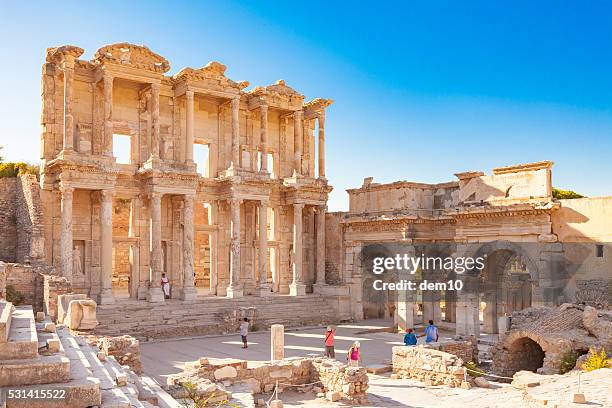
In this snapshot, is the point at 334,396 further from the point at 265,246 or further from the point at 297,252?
the point at 297,252

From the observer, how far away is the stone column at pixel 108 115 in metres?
23.4

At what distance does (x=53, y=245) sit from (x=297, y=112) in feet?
42.3

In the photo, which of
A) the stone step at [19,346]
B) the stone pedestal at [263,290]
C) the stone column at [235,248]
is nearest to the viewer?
the stone step at [19,346]

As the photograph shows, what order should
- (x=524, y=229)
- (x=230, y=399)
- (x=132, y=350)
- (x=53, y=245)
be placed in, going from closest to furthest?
(x=230, y=399)
(x=132, y=350)
(x=524, y=229)
(x=53, y=245)

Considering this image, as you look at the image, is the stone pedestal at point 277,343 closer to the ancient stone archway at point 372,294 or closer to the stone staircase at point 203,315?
the stone staircase at point 203,315

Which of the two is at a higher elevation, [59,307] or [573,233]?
[573,233]

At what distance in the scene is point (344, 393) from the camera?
1337 cm

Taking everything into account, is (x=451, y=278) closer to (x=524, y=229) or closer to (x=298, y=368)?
(x=524, y=229)

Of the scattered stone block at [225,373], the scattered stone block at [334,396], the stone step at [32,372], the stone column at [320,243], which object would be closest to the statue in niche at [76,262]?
the stone column at [320,243]

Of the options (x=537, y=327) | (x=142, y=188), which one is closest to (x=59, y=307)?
(x=142, y=188)

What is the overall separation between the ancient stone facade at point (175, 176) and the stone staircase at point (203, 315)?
2.18ft

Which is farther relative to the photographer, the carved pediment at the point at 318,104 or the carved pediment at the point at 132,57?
the carved pediment at the point at 318,104

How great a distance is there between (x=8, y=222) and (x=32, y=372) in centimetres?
1784

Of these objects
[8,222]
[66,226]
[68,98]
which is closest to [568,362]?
[66,226]
